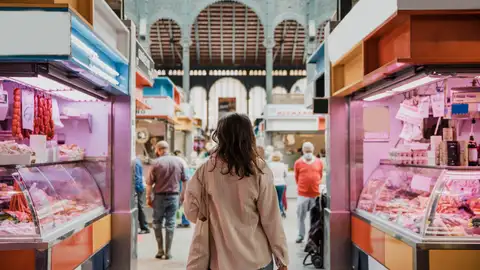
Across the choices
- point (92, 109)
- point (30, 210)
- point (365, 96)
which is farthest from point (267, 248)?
point (92, 109)

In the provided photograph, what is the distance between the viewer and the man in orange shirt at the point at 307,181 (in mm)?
7988

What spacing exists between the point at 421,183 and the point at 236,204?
231 centimetres

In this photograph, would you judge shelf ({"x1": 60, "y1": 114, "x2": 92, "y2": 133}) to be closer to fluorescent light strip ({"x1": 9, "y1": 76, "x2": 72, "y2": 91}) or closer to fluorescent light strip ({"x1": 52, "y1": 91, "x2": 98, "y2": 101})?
fluorescent light strip ({"x1": 52, "y1": 91, "x2": 98, "y2": 101})

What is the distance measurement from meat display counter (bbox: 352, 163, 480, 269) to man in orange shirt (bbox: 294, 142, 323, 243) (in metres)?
2.86

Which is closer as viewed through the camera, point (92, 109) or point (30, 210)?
point (30, 210)

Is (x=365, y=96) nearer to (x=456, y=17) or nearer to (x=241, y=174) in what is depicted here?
(x=456, y=17)

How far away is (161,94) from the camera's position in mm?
12305

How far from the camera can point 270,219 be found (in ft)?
9.84

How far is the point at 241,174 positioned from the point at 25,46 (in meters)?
1.57

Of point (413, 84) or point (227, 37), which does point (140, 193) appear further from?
point (227, 37)

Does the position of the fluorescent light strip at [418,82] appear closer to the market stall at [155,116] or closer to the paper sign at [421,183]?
the paper sign at [421,183]

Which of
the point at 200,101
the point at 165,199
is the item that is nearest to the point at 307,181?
the point at 165,199

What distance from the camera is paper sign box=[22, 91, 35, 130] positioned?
444 cm

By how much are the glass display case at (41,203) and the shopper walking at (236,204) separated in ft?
4.33
